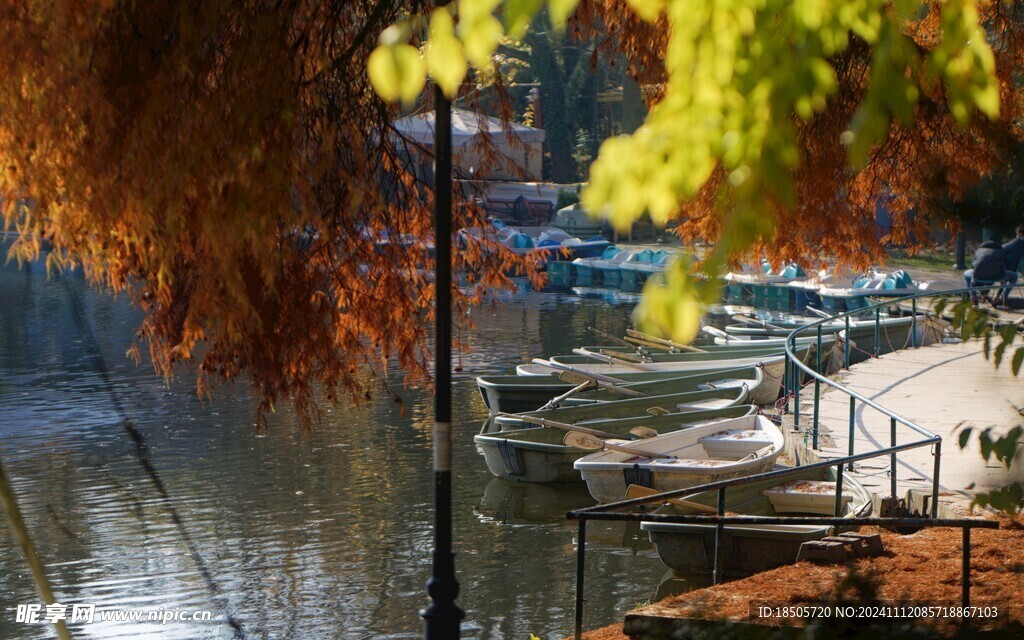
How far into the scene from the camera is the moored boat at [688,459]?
15.1m

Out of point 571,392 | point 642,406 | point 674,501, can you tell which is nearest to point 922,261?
point 642,406

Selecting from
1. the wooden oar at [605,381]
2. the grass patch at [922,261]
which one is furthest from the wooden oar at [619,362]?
the grass patch at [922,261]

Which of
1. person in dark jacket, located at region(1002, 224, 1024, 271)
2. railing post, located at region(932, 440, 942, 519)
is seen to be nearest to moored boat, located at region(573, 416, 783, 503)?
railing post, located at region(932, 440, 942, 519)

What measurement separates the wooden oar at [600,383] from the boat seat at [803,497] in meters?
7.23

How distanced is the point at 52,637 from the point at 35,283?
4371 centimetres

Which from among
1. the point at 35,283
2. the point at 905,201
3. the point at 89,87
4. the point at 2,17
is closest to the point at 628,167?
the point at 89,87

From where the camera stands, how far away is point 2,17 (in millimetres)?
6418

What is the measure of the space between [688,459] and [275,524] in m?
6.16

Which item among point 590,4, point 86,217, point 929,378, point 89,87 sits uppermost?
point 590,4

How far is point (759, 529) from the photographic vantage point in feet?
38.7

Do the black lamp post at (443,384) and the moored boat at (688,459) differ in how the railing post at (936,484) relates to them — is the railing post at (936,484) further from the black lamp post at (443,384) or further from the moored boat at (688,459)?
the black lamp post at (443,384)

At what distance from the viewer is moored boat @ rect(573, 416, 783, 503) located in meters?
15.1

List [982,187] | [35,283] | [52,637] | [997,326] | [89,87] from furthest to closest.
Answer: [35,283] → [52,637] → [982,187] → [89,87] → [997,326]

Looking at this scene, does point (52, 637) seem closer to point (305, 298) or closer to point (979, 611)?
point (305, 298)
